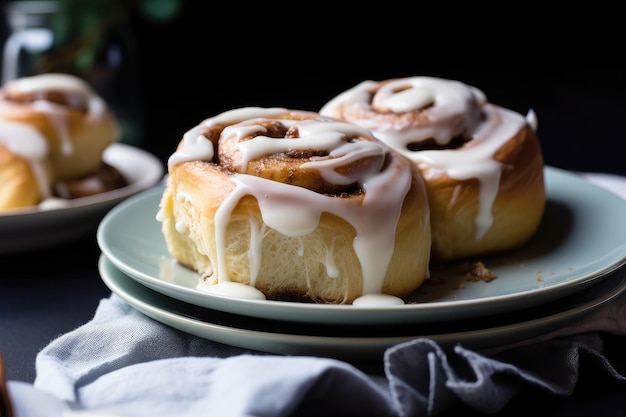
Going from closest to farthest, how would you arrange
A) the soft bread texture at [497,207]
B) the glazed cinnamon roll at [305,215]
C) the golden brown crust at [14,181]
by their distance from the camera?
the glazed cinnamon roll at [305,215]
the soft bread texture at [497,207]
the golden brown crust at [14,181]

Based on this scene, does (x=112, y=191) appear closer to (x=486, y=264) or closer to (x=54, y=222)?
(x=54, y=222)

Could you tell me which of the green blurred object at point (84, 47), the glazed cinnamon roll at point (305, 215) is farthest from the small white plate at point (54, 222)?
the green blurred object at point (84, 47)

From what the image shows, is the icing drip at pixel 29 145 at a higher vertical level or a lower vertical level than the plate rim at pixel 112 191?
higher

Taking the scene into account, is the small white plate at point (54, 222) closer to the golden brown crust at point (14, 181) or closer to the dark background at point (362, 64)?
the golden brown crust at point (14, 181)

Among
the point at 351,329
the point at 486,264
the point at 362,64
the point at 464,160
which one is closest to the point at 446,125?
the point at 464,160

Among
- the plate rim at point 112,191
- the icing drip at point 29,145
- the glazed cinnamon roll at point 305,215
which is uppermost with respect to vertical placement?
the glazed cinnamon roll at point 305,215

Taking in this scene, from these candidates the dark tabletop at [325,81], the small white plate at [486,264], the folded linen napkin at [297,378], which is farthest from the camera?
the dark tabletop at [325,81]

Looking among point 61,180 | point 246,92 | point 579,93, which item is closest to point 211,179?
point 61,180
